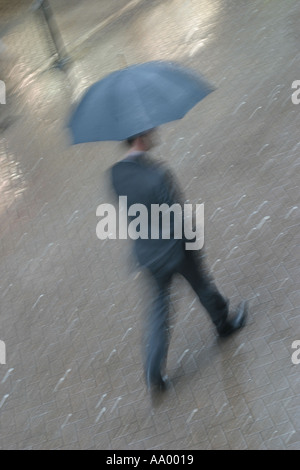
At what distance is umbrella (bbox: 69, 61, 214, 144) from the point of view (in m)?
4.11

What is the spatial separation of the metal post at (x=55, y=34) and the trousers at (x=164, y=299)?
4.68m

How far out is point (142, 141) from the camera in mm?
4105

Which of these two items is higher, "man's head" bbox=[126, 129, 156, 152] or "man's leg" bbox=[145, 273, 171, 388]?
"man's head" bbox=[126, 129, 156, 152]

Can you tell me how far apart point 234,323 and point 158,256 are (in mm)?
829

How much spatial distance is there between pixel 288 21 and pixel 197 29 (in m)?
1.04

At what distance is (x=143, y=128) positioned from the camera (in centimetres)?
405
